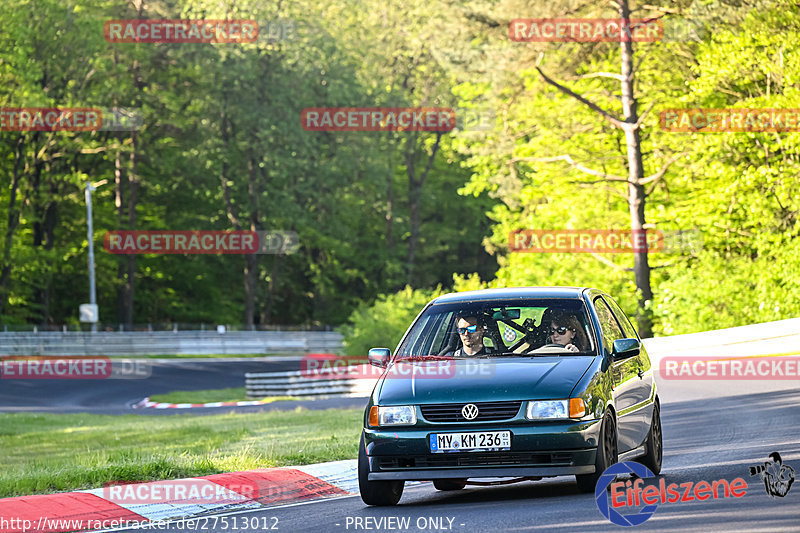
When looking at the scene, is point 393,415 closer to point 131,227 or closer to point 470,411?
point 470,411

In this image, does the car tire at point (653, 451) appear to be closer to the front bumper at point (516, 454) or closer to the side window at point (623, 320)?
the side window at point (623, 320)

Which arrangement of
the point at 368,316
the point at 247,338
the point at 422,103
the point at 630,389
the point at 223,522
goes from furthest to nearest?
the point at 422,103
the point at 247,338
the point at 368,316
the point at 630,389
the point at 223,522

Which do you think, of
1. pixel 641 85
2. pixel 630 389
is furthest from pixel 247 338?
pixel 630 389

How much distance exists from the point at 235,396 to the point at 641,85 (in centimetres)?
1688

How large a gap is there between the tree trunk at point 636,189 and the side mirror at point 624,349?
29871 millimetres

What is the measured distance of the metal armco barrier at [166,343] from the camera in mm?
55312

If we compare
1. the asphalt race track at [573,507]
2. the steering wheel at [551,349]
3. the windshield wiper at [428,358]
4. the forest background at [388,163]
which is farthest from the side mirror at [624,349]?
the forest background at [388,163]

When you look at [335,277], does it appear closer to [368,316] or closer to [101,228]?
[101,228]

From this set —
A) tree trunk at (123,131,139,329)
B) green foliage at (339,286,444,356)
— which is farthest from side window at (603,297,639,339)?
tree trunk at (123,131,139,329)

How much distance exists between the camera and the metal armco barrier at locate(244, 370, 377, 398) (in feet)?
113

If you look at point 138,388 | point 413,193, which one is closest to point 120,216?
point 413,193

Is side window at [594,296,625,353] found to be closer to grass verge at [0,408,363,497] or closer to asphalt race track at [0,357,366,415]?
grass verge at [0,408,363,497]

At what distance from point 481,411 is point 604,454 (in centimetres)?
99

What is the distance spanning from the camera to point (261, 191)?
236 ft
